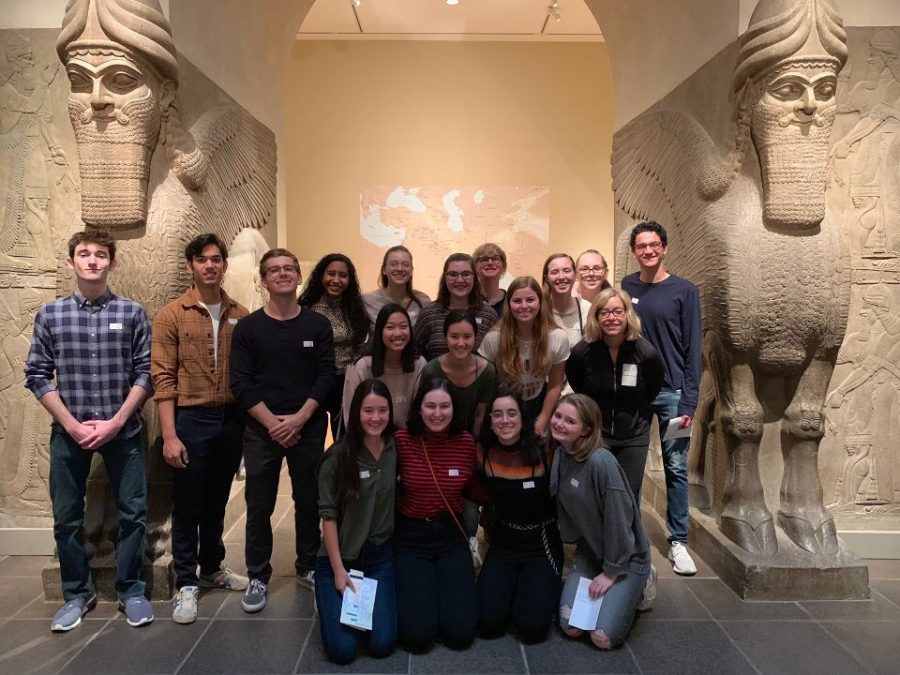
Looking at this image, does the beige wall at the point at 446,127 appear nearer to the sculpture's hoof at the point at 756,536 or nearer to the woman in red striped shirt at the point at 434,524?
the sculpture's hoof at the point at 756,536

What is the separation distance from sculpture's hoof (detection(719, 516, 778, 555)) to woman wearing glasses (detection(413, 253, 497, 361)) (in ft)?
4.93

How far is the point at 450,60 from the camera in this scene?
6.76 m

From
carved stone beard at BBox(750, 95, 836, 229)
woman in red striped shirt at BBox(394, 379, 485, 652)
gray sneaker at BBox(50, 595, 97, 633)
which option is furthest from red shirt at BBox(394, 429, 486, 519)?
carved stone beard at BBox(750, 95, 836, 229)

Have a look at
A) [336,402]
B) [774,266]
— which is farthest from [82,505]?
[774,266]

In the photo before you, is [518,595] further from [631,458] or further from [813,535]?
[813,535]

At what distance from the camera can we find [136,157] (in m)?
3.08

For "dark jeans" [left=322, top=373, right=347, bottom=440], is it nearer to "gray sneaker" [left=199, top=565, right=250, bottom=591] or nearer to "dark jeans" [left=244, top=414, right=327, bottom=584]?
"dark jeans" [left=244, top=414, right=327, bottom=584]

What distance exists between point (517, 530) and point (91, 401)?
69.1 inches

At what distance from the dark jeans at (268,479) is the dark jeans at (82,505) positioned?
17.0 inches

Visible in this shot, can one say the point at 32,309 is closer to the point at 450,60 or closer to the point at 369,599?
the point at 369,599

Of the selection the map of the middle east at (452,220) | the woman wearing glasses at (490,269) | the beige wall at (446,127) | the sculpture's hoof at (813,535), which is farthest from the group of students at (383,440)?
the beige wall at (446,127)

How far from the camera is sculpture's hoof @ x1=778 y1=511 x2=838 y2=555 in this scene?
3.24 m

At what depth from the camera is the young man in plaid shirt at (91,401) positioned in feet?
9.14

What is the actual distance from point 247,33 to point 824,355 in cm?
363
